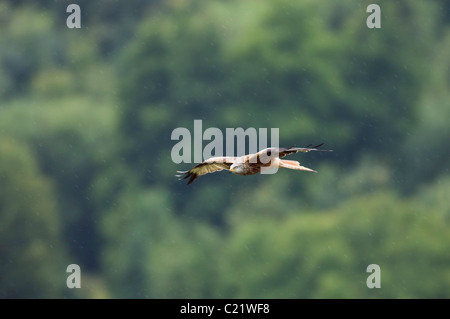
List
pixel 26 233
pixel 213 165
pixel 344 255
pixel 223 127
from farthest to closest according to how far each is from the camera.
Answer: pixel 223 127, pixel 26 233, pixel 344 255, pixel 213 165

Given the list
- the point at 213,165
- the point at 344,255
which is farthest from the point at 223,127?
the point at 213,165

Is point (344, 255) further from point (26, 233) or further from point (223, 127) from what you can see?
point (223, 127)

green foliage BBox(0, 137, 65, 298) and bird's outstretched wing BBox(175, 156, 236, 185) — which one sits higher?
green foliage BBox(0, 137, 65, 298)

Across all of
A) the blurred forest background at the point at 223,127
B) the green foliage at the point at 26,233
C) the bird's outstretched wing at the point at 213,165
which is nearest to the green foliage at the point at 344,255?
the blurred forest background at the point at 223,127

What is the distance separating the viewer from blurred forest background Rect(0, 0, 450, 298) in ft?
148

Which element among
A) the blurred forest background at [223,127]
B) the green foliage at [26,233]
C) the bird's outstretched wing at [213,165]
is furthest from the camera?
the green foliage at [26,233]

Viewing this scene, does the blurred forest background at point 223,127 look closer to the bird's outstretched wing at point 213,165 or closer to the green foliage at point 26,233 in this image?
the green foliage at point 26,233

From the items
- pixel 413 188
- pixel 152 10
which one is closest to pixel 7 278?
pixel 413 188

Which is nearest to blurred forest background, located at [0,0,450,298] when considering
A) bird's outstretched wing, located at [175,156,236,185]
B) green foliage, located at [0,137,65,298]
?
green foliage, located at [0,137,65,298]

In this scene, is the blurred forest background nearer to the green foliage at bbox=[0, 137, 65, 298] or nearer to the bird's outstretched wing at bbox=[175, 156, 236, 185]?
the green foliage at bbox=[0, 137, 65, 298]

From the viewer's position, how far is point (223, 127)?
182 ft

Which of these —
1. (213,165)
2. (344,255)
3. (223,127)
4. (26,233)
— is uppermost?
(223,127)

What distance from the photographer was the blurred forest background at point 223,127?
45250mm

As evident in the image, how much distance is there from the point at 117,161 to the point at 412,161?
13.5 metres
